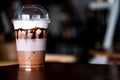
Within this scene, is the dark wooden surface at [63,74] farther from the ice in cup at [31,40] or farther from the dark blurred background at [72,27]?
the dark blurred background at [72,27]

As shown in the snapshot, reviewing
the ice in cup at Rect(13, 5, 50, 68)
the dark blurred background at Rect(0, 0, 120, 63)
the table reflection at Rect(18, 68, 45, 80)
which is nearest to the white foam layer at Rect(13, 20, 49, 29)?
the ice in cup at Rect(13, 5, 50, 68)

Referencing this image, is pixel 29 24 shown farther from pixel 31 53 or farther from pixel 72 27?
pixel 72 27

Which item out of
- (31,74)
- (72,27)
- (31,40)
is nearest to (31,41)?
(31,40)

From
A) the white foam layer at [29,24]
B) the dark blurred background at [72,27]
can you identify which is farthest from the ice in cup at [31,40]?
the dark blurred background at [72,27]

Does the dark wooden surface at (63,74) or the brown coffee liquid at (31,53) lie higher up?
the brown coffee liquid at (31,53)

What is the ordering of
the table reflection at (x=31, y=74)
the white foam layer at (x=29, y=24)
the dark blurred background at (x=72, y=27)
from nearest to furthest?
1. the table reflection at (x=31, y=74)
2. the white foam layer at (x=29, y=24)
3. the dark blurred background at (x=72, y=27)

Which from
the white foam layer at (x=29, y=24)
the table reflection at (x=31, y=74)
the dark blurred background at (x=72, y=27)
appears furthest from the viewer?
the dark blurred background at (x=72, y=27)
